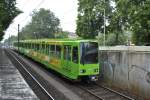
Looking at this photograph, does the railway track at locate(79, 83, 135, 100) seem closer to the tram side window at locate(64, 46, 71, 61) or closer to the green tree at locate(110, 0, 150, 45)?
the tram side window at locate(64, 46, 71, 61)

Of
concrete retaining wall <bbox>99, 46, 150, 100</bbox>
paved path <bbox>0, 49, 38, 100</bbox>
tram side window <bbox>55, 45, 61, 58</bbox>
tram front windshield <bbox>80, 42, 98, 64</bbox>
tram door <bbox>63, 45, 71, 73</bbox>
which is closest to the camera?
paved path <bbox>0, 49, 38, 100</bbox>

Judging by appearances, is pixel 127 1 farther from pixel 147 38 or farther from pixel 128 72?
pixel 128 72

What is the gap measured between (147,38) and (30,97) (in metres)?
31.3

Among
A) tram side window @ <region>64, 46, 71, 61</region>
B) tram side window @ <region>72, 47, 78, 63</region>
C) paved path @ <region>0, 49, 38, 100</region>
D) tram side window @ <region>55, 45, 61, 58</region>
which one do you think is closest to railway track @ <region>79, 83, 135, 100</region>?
tram side window @ <region>72, 47, 78, 63</region>

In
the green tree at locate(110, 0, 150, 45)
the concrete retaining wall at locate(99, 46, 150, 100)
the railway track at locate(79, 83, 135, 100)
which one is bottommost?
the railway track at locate(79, 83, 135, 100)

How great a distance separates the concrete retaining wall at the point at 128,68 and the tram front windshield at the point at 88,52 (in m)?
1.45

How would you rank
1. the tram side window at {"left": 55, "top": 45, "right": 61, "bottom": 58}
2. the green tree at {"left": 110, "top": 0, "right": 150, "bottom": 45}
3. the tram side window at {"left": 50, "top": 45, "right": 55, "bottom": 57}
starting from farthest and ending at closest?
the green tree at {"left": 110, "top": 0, "right": 150, "bottom": 45} → the tram side window at {"left": 50, "top": 45, "right": 55, "bottom": 57} → the tram side window at {"left": 55, "top": 45, "right": 61, "bottom": 58}

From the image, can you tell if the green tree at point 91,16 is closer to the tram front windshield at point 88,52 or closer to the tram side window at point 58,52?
the tram side window at point 58,52

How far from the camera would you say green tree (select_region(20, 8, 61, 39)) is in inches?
5871

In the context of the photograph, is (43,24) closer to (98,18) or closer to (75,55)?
(98,18)

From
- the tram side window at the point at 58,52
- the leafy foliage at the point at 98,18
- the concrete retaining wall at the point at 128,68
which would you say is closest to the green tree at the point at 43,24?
the leafy foliage at the point at 98,18

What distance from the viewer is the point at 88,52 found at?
968 inches

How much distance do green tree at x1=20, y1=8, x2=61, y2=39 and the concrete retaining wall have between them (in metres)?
119

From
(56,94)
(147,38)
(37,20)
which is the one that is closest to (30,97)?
(56,94)
